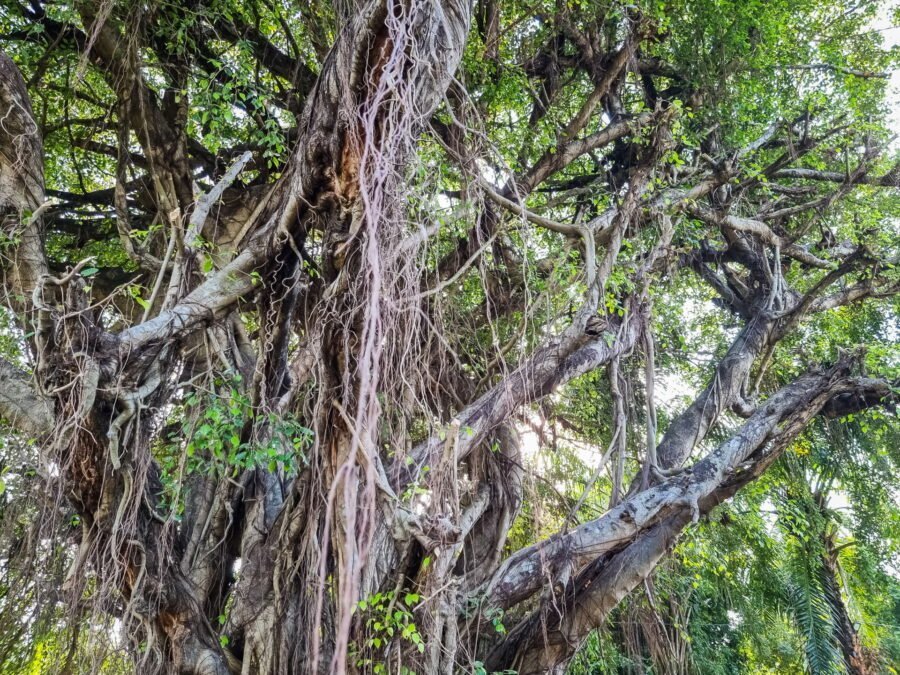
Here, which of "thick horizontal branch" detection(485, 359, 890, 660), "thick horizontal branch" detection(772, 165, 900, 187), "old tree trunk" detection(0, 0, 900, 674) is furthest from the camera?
"thick horizontal branch" detection(772, 165, 900, 187)

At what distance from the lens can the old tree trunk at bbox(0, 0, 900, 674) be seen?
6.48 feet

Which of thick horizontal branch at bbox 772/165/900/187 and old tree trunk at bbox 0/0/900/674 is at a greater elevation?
thick horizontal branch at bbox 772/165/900/187

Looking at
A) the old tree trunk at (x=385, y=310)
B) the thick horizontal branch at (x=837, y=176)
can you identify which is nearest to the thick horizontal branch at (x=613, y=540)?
the old tree trunk at (x=385, y=310)

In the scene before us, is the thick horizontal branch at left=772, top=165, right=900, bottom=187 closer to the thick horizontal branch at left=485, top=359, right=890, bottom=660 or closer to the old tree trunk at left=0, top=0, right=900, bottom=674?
the old tree trunk at left=0, top=0, right=900, bottom=674

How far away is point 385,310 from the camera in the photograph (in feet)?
5.28

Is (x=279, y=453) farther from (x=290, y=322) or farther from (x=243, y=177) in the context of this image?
(x=243, y=177)

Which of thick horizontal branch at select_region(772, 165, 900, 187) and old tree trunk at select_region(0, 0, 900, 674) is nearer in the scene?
old tree trunk at select_region(0, 0, 900, 674)

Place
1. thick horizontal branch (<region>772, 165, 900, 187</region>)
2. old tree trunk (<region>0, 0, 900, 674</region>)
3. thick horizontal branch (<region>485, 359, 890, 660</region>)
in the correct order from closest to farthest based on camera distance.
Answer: old tree trunk (<region>0, 0, 900, 674</region>)
thick horizontal branch (<region>485, 359, 890, 660</region>)
thick horizontal branch (<region>772, 165, 900, 187</region>)

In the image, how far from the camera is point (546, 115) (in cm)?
395

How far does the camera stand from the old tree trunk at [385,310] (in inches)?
77.7

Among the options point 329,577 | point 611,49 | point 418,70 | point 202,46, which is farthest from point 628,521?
point 202,46

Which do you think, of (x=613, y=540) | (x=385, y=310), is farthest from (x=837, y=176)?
(x=385, y=310)

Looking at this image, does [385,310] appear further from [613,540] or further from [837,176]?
[837,176]

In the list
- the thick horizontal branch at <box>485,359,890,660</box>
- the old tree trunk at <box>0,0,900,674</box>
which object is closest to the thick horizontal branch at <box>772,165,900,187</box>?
the old tree trunk at <box>0,0,900,674</box>
